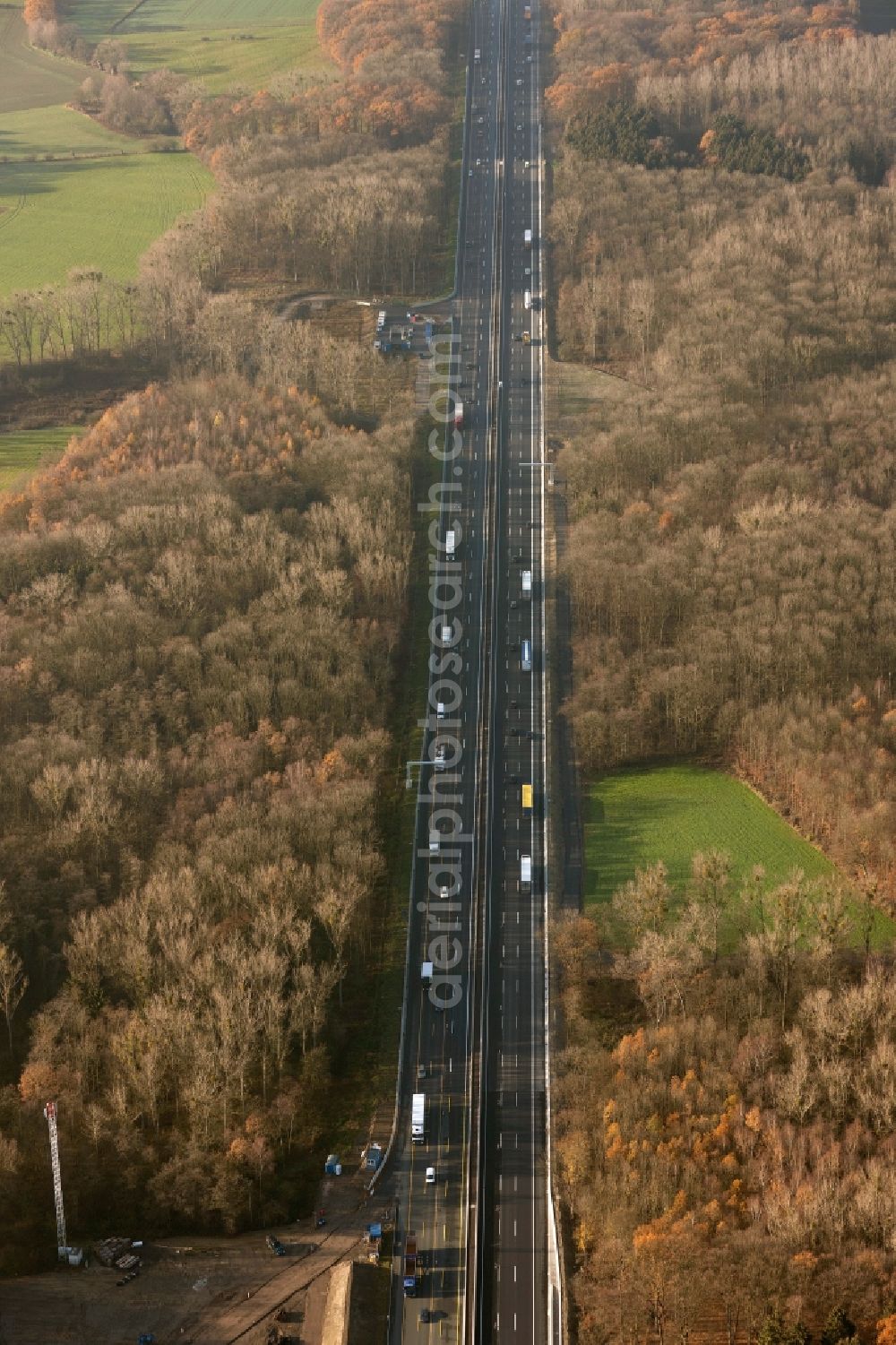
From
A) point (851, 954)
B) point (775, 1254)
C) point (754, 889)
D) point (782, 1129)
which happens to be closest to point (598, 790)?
point (754, 889)

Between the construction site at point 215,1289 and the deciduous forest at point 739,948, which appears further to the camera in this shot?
the construction site at point 215,1289

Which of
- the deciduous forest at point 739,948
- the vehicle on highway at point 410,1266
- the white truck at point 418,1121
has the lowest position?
the vehicle on highway at point 410,1266

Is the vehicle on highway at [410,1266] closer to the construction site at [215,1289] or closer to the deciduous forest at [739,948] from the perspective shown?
the construction site at [215,1289]

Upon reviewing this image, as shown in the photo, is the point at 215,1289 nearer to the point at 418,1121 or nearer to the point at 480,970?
the point at 418,1121

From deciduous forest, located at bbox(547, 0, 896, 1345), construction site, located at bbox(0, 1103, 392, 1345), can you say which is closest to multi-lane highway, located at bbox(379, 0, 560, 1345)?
construction site, located at bbox(0, 1103, 392, 1345)

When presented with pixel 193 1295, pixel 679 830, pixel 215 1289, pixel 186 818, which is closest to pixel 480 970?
pixel 679 830

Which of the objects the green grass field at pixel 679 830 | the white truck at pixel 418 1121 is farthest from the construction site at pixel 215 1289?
the green grass field at pixel 679 830
